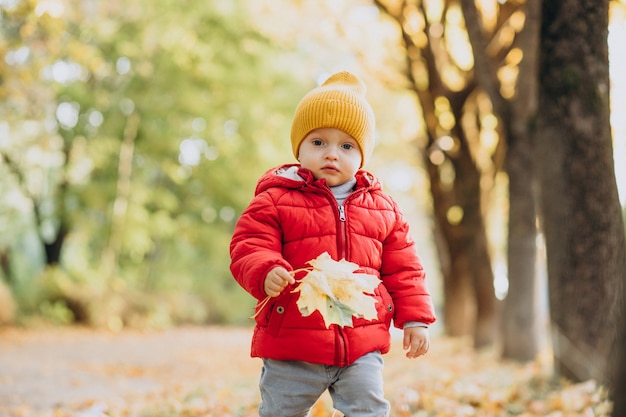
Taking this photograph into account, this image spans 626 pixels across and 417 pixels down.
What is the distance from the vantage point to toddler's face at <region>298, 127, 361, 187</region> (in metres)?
2.93

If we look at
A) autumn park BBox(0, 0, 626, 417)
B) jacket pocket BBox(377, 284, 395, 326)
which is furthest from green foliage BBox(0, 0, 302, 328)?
jacket pocket BBox(377, 284, 395, 326)

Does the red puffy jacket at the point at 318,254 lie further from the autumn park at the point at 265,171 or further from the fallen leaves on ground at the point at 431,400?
the fallen leaves on ground at the point at 431,400

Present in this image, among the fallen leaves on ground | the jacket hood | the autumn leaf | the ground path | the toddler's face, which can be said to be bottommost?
the ground path

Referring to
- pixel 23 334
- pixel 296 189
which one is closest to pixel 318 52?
pixel 23 334

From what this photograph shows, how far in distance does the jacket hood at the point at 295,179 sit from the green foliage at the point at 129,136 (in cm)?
1387

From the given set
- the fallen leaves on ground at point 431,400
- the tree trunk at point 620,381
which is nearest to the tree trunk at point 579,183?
the fallen leaves on ground at point 431,400

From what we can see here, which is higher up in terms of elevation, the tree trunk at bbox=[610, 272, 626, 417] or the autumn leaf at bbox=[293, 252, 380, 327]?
the autumn leaf at bbox=[293, 252, 380, 327]

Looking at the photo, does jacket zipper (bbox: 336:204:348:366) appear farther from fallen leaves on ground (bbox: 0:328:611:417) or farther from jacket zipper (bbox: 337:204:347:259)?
fallen leaves on ground (bbox: 0:328:611:417)

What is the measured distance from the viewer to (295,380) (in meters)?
2.72

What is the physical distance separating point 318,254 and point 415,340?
1.76ft

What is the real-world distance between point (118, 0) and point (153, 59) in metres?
1.56

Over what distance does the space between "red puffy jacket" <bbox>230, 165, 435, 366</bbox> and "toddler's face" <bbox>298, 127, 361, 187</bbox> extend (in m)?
0.07

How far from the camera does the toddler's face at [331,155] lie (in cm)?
293

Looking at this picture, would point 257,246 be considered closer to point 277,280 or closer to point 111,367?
point 277,280
